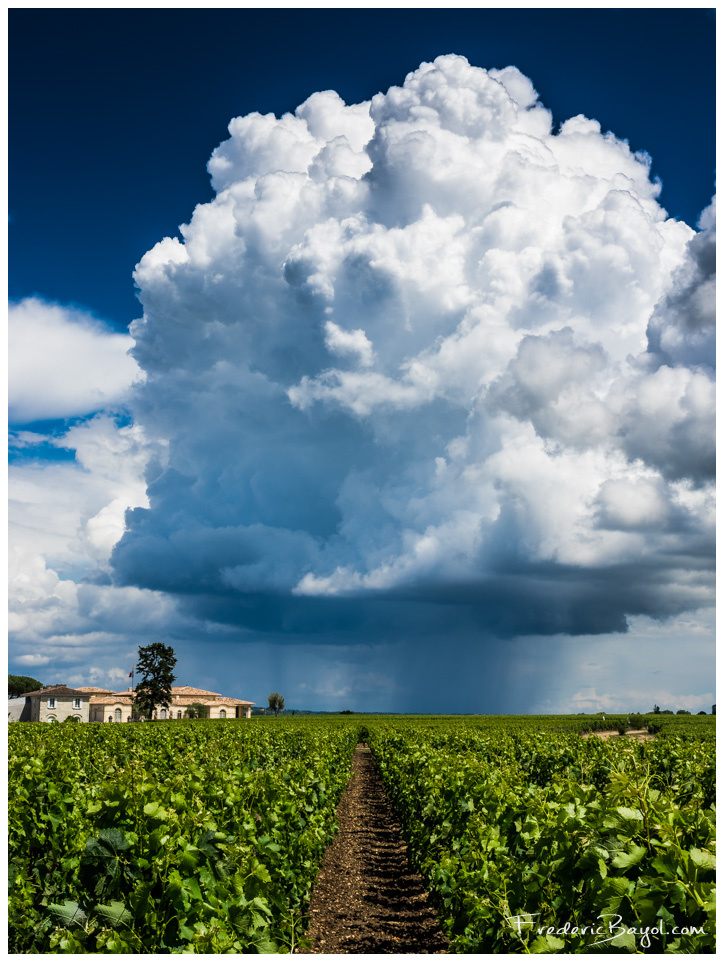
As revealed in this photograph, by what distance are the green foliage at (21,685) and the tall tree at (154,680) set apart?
189ft

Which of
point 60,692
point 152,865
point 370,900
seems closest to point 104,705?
point 60,692

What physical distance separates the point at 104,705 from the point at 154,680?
21995 millimetres

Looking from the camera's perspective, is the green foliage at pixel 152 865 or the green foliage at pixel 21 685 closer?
the green foliage at pixel 152 865

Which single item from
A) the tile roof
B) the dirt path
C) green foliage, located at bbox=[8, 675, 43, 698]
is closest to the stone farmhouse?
the tile roof

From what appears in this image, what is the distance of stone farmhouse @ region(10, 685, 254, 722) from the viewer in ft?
275

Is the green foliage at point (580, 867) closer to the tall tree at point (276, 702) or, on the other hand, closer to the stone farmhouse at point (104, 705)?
the stone farmhouse at point (104, 705)

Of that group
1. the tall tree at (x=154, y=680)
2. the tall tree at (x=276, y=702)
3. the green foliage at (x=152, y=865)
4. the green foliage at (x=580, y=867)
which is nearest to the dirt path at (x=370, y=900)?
the green foliage at (x=580, y=867)

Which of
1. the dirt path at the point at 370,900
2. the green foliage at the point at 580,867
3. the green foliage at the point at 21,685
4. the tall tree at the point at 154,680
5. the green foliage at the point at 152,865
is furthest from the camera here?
the green foliage at the point at 21,685

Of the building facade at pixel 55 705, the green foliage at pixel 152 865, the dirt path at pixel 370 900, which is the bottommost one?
the building facade at pixel 55 705

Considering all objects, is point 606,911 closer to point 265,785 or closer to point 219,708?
point 265,785

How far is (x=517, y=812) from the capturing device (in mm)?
5523

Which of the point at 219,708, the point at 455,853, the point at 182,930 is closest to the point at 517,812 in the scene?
the point at 455,853

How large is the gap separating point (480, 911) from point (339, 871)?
897 centimetres

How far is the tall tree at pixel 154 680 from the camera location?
77.1 metres
